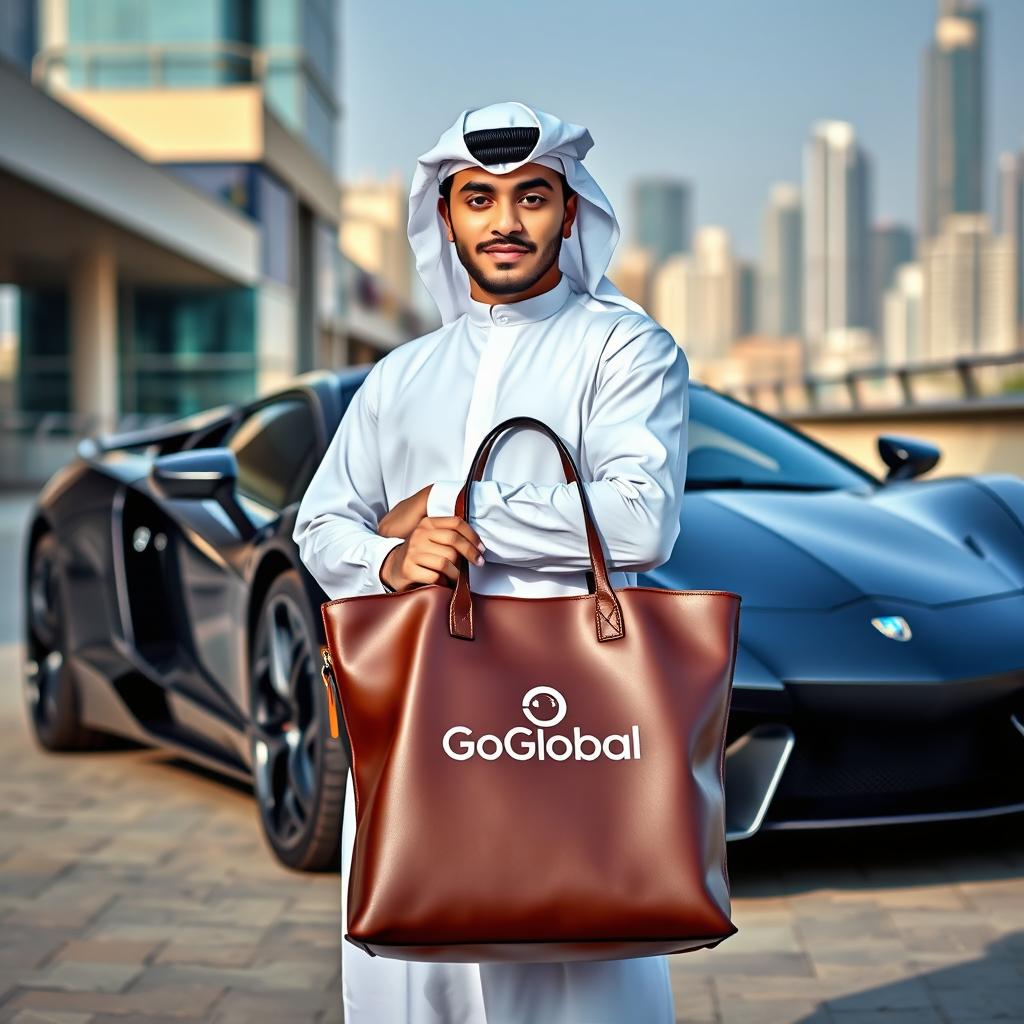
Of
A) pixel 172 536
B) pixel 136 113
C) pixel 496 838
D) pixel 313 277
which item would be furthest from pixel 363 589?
pixel 313 277

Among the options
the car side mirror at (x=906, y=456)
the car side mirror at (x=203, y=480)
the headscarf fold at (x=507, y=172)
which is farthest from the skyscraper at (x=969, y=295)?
the headscarf fold at (x=507, y=172)

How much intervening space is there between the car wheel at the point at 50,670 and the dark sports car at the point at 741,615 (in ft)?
0.05

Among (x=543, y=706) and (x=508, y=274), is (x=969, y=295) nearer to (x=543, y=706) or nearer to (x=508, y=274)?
(x=508, y=274)

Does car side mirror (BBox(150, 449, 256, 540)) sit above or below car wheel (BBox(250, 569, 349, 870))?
above

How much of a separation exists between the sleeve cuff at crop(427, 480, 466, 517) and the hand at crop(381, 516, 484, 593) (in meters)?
0.04

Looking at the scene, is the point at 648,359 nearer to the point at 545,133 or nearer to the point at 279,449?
the point at 545,133

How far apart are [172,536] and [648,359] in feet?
10.9

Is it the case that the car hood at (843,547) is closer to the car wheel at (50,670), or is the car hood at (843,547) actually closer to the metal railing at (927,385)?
the car wheel at (50,670)

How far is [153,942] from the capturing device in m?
3.70

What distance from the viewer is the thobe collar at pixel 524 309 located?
7.09ft

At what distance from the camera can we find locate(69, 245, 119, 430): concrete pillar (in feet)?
112

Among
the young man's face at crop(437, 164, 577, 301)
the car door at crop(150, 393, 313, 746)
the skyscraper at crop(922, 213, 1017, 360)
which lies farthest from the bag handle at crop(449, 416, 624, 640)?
the skyscraper at crop(922, 213, 1017, 360)

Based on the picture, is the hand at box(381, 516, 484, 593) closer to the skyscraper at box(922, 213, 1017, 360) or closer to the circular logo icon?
the circular logo icon

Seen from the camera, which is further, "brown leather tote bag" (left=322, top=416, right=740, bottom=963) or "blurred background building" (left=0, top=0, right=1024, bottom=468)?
"blurred background building" (left=0, top=0, right=1024, bottom=468)
